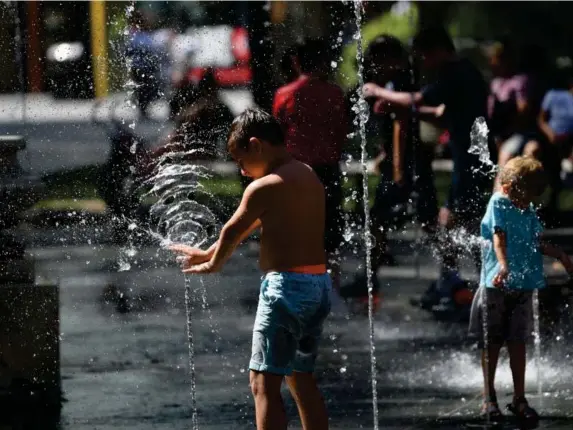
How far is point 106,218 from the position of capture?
7.27 metres

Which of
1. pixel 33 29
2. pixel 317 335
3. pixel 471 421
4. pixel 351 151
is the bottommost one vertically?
pixel 471 421

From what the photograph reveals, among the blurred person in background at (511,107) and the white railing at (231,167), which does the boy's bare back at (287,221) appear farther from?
the blurred person in background at (511,107)

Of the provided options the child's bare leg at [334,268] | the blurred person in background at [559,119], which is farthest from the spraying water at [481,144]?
the blurred person in background at [559,119]

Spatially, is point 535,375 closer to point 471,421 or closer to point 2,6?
point 471,421

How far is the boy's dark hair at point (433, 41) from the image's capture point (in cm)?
876

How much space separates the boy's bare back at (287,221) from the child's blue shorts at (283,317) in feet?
0.19

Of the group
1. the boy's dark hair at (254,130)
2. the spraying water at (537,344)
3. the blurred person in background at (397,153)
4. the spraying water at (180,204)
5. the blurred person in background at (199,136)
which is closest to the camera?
the boy's dark hair at (254,130)

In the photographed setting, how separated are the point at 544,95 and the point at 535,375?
5.29 meters

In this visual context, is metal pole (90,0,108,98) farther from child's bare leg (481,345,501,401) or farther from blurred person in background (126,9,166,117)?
child's bare leg (481,345,501,401)

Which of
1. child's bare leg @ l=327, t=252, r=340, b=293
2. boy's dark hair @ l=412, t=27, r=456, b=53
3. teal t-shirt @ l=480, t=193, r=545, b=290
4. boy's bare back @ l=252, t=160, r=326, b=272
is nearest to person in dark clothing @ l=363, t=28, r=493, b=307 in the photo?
boy's dark hair @ l=412, t=27, r=456, b=53

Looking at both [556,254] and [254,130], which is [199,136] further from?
[254,130]

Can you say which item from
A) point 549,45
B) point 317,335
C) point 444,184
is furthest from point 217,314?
point 549,45

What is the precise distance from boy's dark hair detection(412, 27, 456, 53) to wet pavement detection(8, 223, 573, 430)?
145cm

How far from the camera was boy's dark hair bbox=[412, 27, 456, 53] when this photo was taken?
876cm
